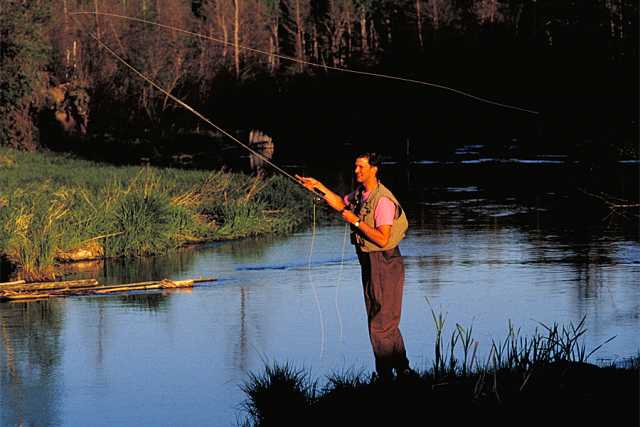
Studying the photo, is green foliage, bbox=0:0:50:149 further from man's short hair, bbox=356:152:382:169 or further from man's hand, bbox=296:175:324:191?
man's short hair, bbox=356:152:382:169

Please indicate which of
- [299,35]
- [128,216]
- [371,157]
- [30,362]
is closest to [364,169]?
[371,157]

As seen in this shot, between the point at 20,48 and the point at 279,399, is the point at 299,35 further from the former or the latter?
the point at 279,399

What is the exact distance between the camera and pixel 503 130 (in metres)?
59.3

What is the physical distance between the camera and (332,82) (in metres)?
74.1

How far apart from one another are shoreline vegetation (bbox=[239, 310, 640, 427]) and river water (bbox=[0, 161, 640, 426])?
2.16 feet

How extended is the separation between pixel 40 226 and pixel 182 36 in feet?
179

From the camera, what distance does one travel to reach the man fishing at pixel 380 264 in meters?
9.19

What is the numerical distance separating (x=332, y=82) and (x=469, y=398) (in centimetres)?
6575

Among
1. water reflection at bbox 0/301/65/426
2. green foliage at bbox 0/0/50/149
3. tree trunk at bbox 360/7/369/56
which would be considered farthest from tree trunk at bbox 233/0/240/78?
water reflection at bbox 0/301/65/426

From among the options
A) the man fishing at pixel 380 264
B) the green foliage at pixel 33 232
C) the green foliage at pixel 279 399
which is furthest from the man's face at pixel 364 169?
the green foliage at pixel 33 232

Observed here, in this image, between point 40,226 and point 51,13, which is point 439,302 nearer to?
point 40,226

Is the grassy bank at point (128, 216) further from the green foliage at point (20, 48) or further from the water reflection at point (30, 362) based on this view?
the green foliage at point (20, 48)

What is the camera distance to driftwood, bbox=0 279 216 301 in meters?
16.5

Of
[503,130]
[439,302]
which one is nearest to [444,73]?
[503,130]
